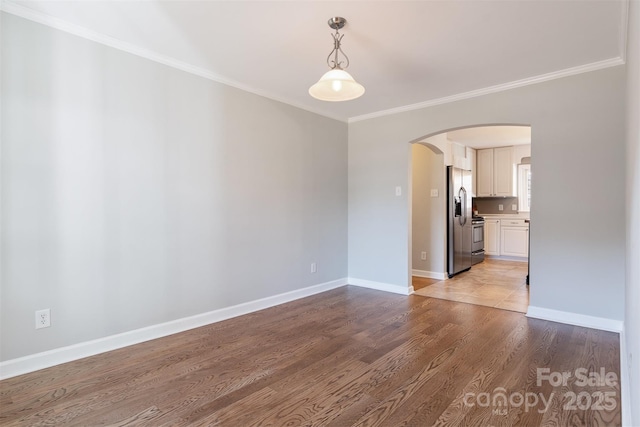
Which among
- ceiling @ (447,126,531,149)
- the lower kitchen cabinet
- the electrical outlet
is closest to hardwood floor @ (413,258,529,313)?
the lower kitchen cabinet

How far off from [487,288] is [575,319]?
4.91 ft

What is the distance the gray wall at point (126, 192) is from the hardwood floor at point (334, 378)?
42cm

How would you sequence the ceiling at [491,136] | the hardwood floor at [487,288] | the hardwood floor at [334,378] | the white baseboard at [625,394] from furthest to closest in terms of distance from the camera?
the ceiling at [491,136]
the hardwood floor at [487,288]
the hardwood floor at [334,378]
the white baseboard at [625,394]

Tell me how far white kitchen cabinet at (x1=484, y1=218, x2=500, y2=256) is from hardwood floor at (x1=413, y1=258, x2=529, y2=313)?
1.09m

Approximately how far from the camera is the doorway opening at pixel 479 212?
4664 mm

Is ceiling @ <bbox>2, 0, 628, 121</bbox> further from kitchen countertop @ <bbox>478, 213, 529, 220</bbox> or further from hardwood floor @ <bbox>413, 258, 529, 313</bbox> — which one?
kitchen countertop @ <bbox>478, 213, 529, 220</bbox>

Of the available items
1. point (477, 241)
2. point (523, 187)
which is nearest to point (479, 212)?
point (523, 187)

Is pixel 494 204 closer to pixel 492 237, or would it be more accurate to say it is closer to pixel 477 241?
pixel 492 237

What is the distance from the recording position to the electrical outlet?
7.61ft

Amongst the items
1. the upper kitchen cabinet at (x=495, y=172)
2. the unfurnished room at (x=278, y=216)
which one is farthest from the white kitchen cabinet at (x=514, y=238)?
the unfurnished room at (x=278, y=216)

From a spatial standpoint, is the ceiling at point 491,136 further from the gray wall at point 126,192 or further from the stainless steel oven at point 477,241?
the gray wall at point 126,192

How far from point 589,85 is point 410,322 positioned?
9.39 feet

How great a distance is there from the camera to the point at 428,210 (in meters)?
5.49

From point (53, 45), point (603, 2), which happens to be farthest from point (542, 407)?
point (53, 45)
